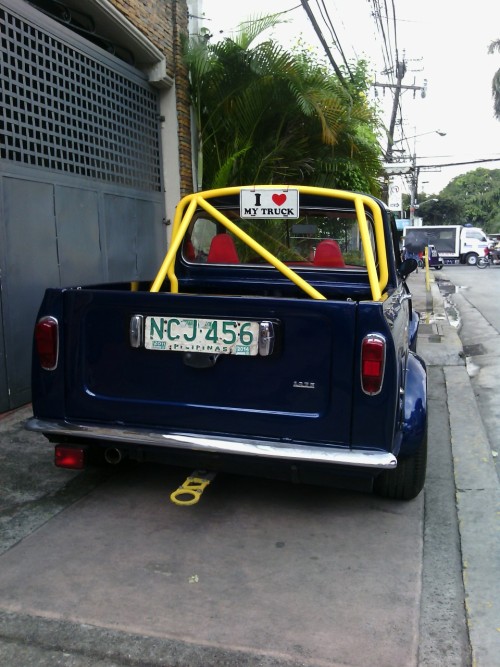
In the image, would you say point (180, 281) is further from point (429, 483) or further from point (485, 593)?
point (485, 593)

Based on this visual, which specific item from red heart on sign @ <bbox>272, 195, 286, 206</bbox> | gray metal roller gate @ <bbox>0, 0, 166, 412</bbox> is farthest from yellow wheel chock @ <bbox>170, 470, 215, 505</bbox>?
gray metal roller gate @ <bbox>0, 0, 166, 412</bbox>

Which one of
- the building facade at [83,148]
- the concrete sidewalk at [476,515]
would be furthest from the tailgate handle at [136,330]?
the building facade at [83,148]

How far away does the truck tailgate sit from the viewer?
116 inches

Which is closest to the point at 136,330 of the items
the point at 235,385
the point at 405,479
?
the point at 235,385

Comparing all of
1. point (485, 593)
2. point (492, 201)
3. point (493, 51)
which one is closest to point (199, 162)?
point (485, 593)

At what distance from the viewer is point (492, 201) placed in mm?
67188

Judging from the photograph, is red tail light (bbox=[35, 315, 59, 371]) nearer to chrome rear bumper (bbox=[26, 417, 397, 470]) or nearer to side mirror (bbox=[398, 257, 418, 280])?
chrome rear bumper (bbox=[26, 417, 397, 470])

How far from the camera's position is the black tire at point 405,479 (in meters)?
3.52

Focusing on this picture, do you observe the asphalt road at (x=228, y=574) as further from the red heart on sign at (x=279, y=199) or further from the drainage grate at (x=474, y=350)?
the drainage grate at (x=474, y=350)

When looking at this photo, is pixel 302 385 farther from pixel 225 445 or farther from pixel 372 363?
pixel 225 445

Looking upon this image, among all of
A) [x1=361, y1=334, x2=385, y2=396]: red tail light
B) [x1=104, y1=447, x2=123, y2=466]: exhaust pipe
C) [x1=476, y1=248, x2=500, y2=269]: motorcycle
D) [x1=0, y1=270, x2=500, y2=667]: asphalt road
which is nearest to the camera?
[x1=0, y1=270, x2=500, y2=667]: asphalt road

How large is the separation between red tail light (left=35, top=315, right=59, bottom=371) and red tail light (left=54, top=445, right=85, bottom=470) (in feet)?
1.51

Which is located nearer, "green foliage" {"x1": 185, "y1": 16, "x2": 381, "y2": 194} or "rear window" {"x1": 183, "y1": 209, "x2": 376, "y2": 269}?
"rear window" {"x1": 183, "y1": 209, "x2": 376, "y2": 269}

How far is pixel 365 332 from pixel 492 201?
71.0 meters
